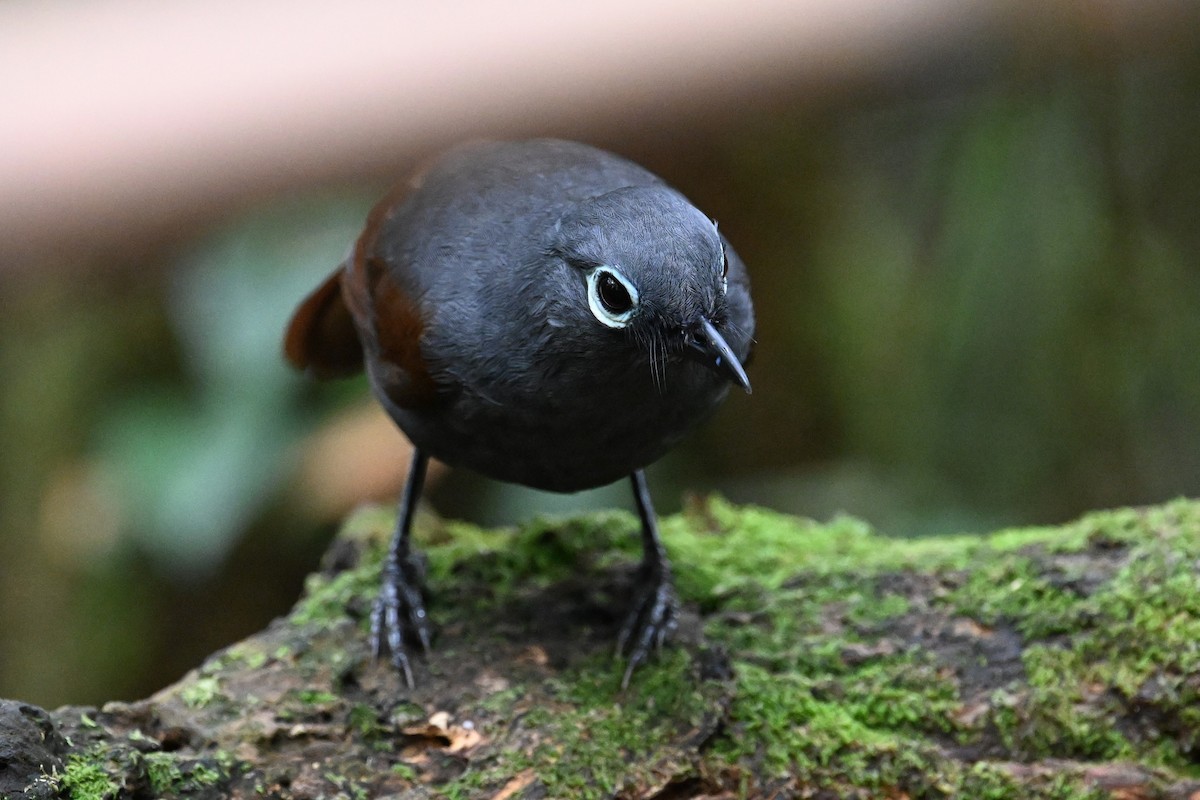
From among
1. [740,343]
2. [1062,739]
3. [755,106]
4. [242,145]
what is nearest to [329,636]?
[740,343]

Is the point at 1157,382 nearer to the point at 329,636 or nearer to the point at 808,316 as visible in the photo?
the point at 808,316

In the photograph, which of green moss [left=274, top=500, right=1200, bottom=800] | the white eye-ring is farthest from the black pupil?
green moss [left=274, top=500, right=1200, bottom=800]

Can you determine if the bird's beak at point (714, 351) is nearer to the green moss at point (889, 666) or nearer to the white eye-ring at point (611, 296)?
the white eye-ring at point (611, 296)

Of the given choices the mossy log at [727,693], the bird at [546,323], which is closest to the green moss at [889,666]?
the mossy log at [727,693]

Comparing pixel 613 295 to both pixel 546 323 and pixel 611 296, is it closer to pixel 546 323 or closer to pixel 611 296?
pixel 611 296

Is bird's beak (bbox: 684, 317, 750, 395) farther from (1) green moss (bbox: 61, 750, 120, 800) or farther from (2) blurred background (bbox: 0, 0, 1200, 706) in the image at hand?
(2) blurred background (bbox: 0, 0, 1200, 706)
